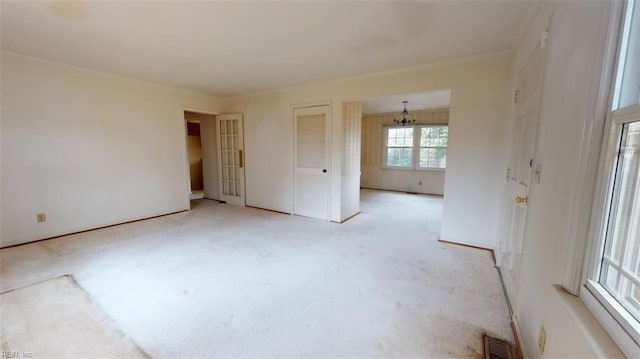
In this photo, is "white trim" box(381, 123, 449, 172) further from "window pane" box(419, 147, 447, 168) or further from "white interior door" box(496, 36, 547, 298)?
"white interior door" box(496, 36, 547, 298)

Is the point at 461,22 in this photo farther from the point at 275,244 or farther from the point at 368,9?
the point at 275,244

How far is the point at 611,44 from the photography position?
89 centimetres

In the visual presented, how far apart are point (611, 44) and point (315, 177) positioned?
12.1ft

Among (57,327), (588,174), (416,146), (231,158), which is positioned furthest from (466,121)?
(231,158)

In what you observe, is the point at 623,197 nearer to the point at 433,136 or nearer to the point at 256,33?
the point at 256,33

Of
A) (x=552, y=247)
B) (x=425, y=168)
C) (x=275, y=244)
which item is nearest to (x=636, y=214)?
(x=552, y=247)

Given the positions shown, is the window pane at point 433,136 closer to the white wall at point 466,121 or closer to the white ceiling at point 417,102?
the white ceiling at point 417,102

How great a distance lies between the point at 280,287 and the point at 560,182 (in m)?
2.06

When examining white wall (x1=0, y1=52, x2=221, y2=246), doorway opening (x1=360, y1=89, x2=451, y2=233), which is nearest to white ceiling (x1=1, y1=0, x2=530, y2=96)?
white wall (x1=0, y1=52, x2=221, y2=246)

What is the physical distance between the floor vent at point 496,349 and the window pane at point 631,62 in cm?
143

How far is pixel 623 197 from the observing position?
2.82 ft

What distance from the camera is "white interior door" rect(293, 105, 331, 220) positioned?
418 centimetres

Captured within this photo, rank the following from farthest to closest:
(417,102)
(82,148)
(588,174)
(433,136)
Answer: (433,136)
(417,102)
(82,148)
(588,174)

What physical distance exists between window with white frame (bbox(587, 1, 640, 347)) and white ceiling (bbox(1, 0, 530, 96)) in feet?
4.54
